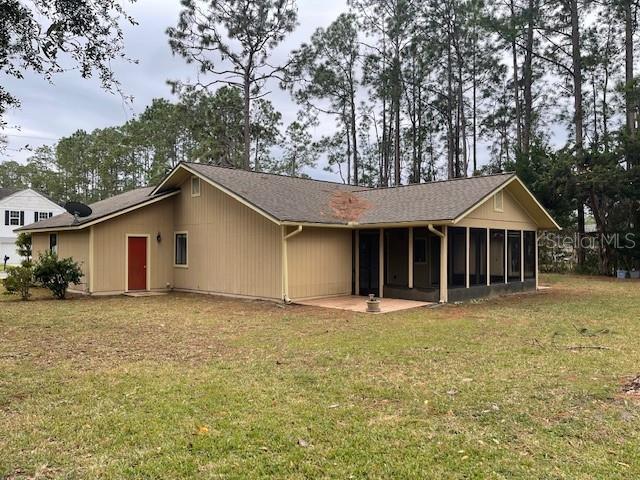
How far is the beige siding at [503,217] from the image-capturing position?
12.7m

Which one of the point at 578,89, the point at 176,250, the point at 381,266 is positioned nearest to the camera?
the point at 381,266

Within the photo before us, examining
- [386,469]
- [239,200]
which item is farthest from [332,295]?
[386,469]

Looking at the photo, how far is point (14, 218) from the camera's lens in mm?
34438

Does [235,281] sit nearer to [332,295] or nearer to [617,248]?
[332,295]

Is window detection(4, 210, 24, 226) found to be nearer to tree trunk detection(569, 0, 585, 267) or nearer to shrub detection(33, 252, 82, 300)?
shrub detection(33, 252, 82, 300)

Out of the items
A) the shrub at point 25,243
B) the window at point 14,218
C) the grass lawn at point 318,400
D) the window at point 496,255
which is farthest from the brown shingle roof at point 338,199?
the window at point 14,218

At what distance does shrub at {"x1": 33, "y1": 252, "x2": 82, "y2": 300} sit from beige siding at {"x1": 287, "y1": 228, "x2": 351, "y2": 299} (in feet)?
19.7

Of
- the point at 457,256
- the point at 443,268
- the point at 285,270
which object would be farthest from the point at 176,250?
the point at 457,256

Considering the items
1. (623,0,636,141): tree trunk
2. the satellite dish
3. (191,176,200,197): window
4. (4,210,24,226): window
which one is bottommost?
the satellite dish

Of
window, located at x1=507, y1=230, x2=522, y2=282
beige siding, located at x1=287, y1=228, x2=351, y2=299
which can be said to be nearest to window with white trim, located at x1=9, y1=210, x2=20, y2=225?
beige siding, located at x1=287, y1=228, x2=351, y2=299

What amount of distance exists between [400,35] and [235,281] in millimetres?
22206

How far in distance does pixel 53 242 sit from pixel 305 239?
9478mm

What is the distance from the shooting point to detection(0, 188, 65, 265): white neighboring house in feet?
109

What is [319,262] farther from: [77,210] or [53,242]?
[53,242]
